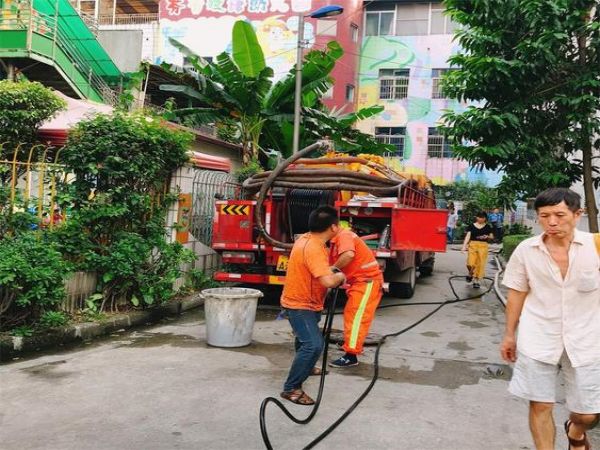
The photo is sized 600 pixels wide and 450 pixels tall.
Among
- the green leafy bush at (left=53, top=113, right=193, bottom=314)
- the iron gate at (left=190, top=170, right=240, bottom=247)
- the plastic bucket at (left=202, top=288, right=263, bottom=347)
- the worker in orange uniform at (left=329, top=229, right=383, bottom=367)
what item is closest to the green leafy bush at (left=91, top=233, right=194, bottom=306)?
the green leafy bush at (left=53, top=113, right=193, bottom=314)

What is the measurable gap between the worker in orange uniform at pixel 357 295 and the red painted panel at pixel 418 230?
219 cm

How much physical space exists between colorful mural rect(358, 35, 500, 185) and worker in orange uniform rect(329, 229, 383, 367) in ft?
75.7

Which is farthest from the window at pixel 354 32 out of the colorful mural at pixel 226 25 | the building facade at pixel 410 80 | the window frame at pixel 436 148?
the window frame at pixel 436 148

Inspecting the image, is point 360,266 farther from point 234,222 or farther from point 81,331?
point 234,222

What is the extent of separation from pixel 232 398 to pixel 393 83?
2657 centimetres

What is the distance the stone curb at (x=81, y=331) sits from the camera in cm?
554

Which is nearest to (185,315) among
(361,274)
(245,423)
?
(361,274)

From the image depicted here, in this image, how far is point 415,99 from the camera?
93.9ft

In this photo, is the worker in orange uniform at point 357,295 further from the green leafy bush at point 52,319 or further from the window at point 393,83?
the window at point 393,83

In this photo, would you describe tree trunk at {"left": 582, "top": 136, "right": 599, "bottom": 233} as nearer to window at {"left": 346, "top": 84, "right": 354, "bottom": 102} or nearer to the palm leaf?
the palm leaf

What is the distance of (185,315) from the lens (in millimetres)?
8008

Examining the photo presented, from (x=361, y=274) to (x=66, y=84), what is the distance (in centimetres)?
1378

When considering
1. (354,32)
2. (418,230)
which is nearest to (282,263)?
(418,230)

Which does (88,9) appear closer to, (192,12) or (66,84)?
(192,12)
